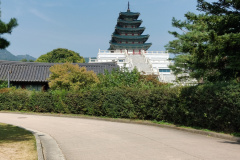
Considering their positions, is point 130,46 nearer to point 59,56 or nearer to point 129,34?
point 129,34

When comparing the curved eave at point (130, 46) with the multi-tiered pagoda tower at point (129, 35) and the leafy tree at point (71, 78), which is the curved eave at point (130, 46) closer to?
the multi-tiered pagoda tower at point (129, 35)

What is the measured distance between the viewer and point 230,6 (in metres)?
10.0

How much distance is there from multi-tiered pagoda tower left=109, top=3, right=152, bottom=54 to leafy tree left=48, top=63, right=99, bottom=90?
4791cm

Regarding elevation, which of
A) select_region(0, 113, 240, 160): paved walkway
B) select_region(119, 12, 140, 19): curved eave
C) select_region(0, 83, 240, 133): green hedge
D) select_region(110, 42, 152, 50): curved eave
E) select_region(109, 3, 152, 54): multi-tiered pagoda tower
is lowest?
select_region(0, 113, 240, 160): paved walkway

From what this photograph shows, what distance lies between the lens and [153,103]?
14156mm

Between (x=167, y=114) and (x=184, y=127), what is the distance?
6.15ft

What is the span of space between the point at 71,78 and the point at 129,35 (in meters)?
53.4

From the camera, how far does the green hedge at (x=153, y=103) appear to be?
31.2 ft

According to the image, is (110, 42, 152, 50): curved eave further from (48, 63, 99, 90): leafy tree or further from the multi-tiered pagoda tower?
(48, 63, 99, 90): leafy tree

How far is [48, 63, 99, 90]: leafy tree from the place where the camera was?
22.9m

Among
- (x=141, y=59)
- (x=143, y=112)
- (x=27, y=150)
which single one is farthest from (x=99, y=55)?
(x=27, y=150)

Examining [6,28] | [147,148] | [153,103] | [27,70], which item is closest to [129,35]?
[27,70]

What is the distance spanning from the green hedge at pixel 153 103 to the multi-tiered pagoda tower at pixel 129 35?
50733 millimetres

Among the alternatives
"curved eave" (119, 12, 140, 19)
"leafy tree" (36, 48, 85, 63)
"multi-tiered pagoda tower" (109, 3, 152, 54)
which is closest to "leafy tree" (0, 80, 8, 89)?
"leafy tree" (36, 48, 85, 63)
